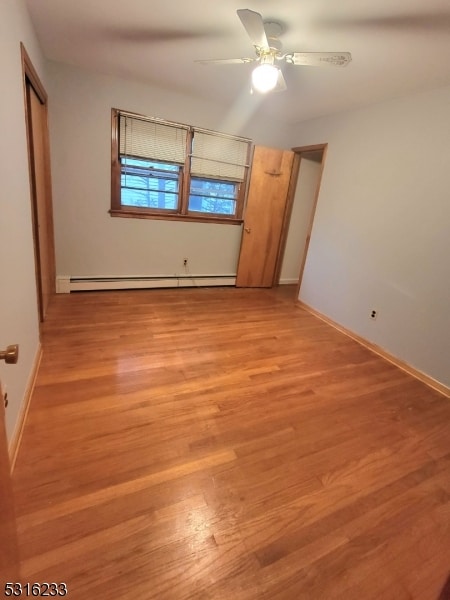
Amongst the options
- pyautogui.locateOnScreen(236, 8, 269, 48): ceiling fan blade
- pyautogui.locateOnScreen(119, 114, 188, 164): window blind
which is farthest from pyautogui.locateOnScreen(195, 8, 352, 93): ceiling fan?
pyautogui.locateOnScreen(119, 114, 188, 164): window blind

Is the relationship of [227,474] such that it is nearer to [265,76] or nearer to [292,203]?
[265,76]

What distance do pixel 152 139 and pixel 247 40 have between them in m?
1.70

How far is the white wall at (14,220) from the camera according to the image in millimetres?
1417

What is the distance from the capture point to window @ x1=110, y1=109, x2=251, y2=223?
342cm

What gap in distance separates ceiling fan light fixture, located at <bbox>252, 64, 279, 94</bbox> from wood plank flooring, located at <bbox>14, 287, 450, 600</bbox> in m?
2.07

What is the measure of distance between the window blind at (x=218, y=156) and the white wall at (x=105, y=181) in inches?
5.3

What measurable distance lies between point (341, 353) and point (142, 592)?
244 cm

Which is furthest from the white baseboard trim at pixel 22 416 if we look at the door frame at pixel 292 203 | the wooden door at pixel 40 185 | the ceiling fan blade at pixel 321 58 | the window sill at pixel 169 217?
the door frame at pixel 292 203

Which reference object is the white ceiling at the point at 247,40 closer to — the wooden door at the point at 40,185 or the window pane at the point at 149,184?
the wooden door at the point at 40,185

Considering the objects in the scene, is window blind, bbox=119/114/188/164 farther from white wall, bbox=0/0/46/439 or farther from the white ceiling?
white wall, bbox=0/0/46/439

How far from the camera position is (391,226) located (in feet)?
9.48

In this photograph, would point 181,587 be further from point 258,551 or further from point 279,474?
point 279,474

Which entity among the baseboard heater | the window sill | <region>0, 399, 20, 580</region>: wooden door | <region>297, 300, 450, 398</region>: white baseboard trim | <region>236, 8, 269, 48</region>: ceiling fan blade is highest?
<region>236, 8, 269, 48</region>: ceiling fan blade

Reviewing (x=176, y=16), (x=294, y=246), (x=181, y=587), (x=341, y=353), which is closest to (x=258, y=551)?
(x=181, y=587)
